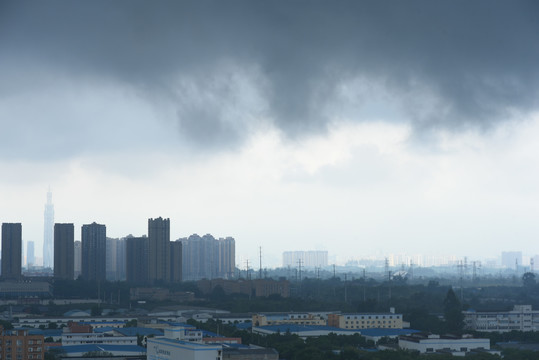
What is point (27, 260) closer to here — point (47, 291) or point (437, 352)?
point (47, 291)

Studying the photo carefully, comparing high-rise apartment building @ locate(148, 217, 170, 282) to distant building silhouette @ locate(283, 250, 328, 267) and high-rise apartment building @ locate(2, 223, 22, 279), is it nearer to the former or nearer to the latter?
high-rise apartment building @ locate(2, 223, 22, 279)

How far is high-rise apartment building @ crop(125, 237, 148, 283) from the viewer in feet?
159

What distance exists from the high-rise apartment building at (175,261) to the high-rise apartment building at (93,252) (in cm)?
348

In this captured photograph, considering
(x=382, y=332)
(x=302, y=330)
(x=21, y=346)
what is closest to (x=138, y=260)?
(x=302, y=330)

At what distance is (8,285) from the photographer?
129 ft

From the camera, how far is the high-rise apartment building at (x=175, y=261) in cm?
4828

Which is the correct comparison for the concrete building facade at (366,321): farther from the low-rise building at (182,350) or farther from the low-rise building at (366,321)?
the low-rise building at (182,350)

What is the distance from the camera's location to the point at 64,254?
158ft

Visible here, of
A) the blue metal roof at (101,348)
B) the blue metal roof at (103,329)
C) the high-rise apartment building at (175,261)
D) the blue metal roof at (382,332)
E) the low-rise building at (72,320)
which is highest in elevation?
the high-rise apartment building at (175,261)

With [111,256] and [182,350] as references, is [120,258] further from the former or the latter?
[182,350]

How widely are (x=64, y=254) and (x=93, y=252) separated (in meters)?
1.46

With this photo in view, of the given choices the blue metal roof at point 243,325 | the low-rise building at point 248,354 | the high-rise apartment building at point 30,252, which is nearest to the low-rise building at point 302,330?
the blue metal roof at point 243,325

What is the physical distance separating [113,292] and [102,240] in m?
10.1

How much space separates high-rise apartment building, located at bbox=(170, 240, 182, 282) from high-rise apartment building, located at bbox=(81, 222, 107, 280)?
137 inches
